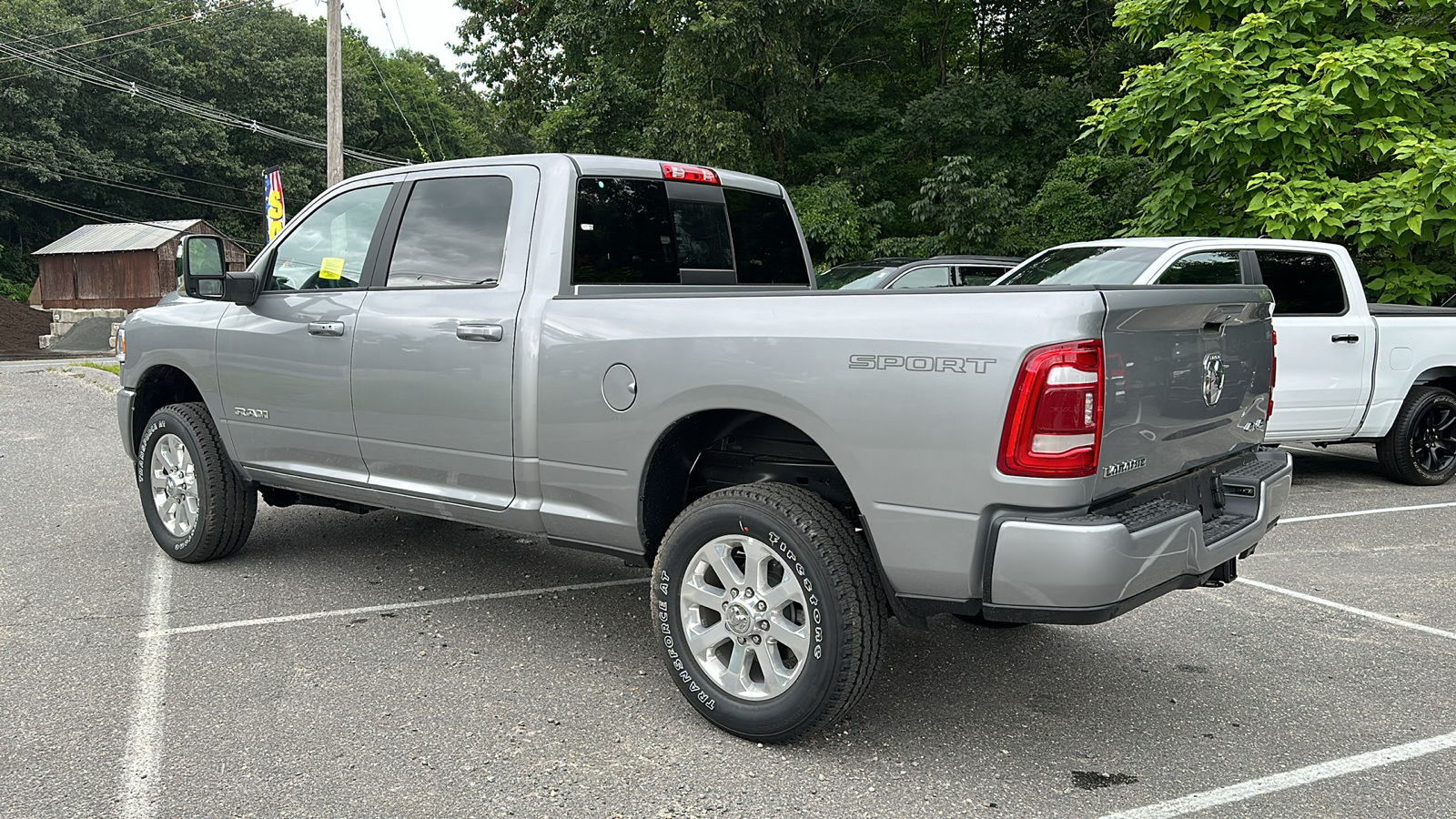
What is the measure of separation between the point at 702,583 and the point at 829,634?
0.56 metres

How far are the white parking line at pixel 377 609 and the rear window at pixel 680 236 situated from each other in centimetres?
170

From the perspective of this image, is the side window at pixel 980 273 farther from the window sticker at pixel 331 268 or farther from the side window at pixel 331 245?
the window sticker at pixel 331 268

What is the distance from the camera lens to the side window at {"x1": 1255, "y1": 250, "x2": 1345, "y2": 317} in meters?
8.16

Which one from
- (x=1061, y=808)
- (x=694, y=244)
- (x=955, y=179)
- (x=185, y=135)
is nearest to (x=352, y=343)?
(x=694, y=244)

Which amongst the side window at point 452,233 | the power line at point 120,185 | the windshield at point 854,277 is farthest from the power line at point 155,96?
the side window at point 452,233

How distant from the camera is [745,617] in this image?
12.0ft

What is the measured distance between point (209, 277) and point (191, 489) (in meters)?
1.19

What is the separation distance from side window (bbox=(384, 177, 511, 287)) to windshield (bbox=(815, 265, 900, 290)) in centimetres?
771

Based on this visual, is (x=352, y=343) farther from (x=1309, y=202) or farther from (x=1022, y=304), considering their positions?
(x=1309, y=202)

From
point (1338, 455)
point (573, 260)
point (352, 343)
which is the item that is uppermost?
point (573, 260)

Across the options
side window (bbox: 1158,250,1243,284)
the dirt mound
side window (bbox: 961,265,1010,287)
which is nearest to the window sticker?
side window (bbox: 1158,250,1243,284)

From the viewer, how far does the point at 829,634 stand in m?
3.39

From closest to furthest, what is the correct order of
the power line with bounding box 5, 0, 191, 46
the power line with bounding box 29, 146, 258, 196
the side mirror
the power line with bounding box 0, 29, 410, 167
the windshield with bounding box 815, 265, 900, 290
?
the side mirror < the windshield with bounding box 815, 265, 900, 290 < the power line with bounding box 0, 29, 410, 167 < the power line with bounding box 5, 0, 191, 46 < the power line with bounding box 29, 146, 258, 196

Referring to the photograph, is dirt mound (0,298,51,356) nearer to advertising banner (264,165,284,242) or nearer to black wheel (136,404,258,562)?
advertising banner (264,165,284,242)
